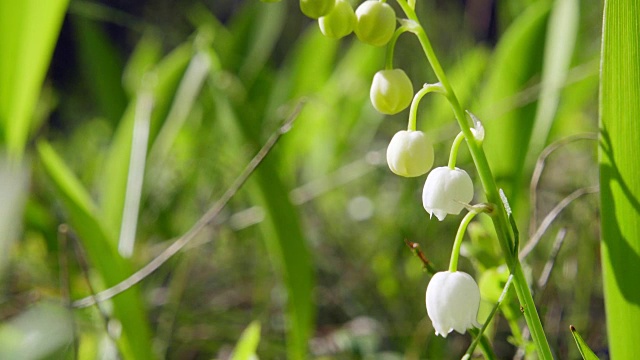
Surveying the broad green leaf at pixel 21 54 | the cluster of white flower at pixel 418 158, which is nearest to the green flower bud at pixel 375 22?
the cluster of white flower at pixel 418 158

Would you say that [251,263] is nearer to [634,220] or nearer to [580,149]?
[580,149]


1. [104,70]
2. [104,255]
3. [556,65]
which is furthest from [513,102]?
[104,70]

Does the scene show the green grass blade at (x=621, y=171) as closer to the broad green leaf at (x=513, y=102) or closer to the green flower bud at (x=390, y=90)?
the green flower bud at (x=390, y=90)

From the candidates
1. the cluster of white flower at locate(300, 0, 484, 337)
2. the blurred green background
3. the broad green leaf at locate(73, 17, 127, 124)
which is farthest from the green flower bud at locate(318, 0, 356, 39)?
the broad green leaf at locate(73, 17, 127, 124)

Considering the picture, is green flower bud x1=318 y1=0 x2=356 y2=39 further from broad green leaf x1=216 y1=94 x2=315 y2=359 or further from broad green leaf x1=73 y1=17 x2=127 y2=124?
broad green leaf x1=73 y1=17 x2=127 y2=124

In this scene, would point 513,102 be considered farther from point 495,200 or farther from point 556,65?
point 495,200

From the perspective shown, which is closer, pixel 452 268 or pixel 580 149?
pixel 452 268

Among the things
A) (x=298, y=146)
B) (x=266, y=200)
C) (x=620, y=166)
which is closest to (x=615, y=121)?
(x=620, y=166)
